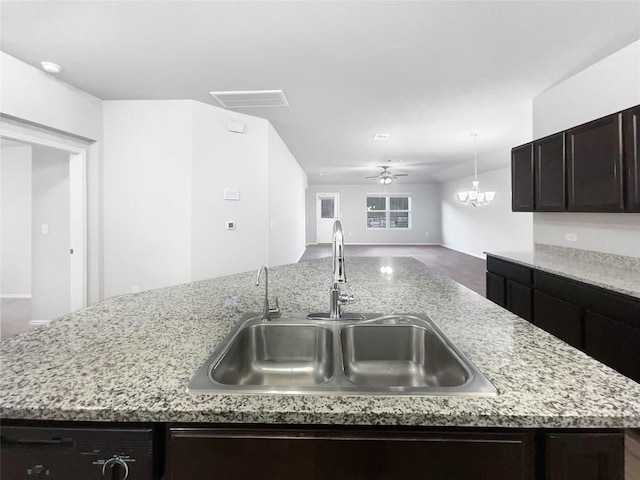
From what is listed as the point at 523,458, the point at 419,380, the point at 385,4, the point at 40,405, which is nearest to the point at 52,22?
the point at 385,4

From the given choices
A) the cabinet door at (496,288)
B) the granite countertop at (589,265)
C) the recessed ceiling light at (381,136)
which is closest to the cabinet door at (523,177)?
the granite countertop at (589,265)

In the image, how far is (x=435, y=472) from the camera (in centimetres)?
64

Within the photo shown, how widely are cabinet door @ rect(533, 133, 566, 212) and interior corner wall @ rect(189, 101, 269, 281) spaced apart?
3132 mm

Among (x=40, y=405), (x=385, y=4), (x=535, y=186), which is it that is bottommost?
(x=40, y=405)

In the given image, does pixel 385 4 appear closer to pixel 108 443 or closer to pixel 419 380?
pixel 419 380

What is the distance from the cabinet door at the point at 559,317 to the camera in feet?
7.36

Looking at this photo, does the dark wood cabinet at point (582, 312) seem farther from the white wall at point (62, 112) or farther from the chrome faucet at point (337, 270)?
the white wall at point (62, 112)

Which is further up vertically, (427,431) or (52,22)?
(52,22)

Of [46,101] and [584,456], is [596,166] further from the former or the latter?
[46,101]

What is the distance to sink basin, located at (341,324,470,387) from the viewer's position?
110 centimetres

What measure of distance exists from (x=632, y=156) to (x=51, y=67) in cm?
472

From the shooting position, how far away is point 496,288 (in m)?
3.40

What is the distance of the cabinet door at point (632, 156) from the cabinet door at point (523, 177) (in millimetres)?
1084

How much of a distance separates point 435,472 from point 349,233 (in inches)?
482
